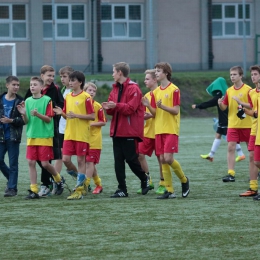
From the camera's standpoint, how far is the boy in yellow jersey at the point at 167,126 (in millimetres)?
10258

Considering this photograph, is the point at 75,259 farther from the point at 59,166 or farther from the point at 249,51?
the point at 249,51

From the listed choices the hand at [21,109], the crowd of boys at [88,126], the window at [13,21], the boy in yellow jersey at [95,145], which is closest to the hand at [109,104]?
the crowd of boys at [88,126]

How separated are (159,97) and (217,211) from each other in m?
1.86

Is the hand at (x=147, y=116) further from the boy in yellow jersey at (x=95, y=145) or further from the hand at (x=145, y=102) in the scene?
the hand at (x=145, y=102)

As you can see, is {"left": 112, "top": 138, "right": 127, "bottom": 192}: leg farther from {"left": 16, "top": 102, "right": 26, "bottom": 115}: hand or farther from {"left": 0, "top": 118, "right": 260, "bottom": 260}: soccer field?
{"left": 16, "top": 102, "right": 26, "bottom": 115}: hand

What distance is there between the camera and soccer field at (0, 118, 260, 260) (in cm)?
714

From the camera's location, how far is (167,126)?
10.3 meters

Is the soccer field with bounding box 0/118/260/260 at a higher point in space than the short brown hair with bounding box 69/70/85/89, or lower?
lower

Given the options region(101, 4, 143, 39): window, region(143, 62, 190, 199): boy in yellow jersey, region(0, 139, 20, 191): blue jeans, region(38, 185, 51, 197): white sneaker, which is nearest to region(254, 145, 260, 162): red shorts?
region(143, 62, 190, 199): boy in yellow jersey

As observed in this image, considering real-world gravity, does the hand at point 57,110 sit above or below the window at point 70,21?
below

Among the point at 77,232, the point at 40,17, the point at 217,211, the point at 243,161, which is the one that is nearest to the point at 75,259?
the point at 77,232

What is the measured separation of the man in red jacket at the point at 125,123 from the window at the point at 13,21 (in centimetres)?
2283

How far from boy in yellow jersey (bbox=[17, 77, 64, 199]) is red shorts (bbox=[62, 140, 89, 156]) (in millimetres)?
184

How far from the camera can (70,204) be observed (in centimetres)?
997
